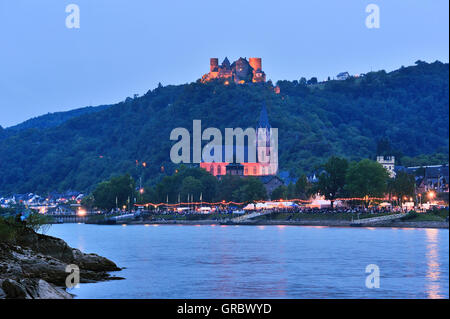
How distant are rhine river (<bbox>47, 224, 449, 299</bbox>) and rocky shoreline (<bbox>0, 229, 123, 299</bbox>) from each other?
4.48ft

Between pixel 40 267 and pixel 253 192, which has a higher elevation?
pixel 253 192

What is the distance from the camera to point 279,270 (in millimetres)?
56344

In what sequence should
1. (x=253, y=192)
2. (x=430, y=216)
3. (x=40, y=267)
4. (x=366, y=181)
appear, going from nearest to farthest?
(x=40, y=267) → (x=430, y=216) → (x=366, y=181) → (x=253, y=192)

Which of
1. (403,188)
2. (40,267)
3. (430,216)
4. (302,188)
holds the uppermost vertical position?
(302,188)

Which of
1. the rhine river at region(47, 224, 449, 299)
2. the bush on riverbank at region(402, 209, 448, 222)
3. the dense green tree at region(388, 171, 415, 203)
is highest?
the dense green tree at region(388, 171, 415, 203)

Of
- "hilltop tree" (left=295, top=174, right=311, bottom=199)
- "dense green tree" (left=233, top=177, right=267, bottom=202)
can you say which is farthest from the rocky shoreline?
"dense green tree" (left=233, top=177, right=267, bottom=202)

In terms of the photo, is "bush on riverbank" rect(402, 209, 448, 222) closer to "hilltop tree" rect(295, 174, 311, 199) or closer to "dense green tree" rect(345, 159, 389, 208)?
"dense green tree" rect(345, 159, 389, 208)

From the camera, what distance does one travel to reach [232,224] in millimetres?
161750

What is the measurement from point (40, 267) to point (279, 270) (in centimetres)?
1989

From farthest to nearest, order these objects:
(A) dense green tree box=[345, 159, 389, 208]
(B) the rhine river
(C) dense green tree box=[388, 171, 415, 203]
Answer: (A) dense green tree box=[345, 159, 389, 208] → (C) dense green tree box=[388, 171, 415, 203] → (B) the rhine river

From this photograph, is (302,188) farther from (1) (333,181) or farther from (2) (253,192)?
(1) (333,181)

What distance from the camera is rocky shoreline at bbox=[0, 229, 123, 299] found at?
1219 inches

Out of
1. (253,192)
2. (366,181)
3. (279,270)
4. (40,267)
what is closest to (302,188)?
(253,192)

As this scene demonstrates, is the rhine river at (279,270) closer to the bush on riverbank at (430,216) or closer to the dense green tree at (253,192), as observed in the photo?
the bush on riverbank at (430,216)
